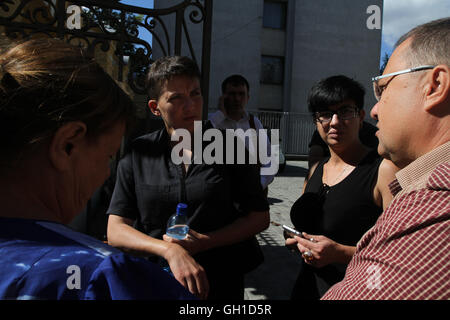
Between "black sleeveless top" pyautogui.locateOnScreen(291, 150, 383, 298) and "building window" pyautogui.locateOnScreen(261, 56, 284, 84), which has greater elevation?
"building window" pyautogui.locateOnScreen(261, 56, 284, 84)

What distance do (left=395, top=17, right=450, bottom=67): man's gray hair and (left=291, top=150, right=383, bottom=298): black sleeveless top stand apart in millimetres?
824

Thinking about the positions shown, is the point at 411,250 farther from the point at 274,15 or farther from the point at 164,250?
the point at 274,15

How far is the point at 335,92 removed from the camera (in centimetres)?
205

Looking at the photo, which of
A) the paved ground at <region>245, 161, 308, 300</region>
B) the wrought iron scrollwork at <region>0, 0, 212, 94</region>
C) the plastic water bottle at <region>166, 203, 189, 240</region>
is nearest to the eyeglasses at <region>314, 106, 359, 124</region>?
the plastic water bottle at <region>166, 203, 189, 240</region>

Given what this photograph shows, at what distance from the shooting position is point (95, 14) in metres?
3.03

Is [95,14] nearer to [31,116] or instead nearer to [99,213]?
[31,116]

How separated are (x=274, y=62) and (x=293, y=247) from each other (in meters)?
20.5

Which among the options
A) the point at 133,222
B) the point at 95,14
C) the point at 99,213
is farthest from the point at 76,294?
the point at 99,213

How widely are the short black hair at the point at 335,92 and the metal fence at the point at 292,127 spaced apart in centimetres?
1797

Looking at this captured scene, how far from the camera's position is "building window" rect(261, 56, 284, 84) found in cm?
2102

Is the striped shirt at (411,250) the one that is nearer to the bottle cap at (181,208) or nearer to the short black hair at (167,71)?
the bottle cap at (181,208)

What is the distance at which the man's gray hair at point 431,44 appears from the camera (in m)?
0.99

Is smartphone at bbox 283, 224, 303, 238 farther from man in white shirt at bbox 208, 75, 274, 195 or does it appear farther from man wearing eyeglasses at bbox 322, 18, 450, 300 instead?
man in white shirt at bbox 208, 75, 274, 195

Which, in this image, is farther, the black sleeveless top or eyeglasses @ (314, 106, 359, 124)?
eyeglasses @ (314, 106, 359, 124)
